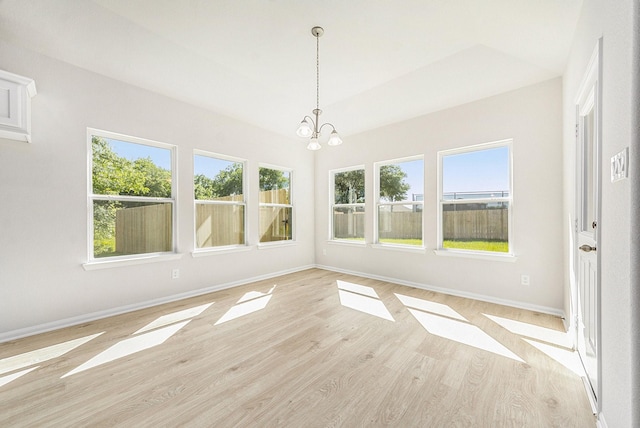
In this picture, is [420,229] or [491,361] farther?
[420,229]

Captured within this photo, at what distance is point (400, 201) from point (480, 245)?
139 centimetres

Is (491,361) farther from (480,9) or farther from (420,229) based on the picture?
(480,9)

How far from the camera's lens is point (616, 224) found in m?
1.18

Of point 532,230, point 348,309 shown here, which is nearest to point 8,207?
point 348,309

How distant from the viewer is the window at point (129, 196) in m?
3.01

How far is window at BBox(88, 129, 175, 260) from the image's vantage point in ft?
9.88

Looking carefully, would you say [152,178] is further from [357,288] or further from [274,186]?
[357,288]

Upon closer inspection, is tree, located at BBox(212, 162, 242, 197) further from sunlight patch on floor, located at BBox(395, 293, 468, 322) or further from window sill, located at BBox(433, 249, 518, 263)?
window sill, located at BBox(433, 249, 518, 263)

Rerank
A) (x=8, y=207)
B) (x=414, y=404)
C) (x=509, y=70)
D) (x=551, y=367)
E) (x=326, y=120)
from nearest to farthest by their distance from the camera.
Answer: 1. (x=414, y=404)
2. (x=551, y=367)
3. (x=8, y=207)
4. (x=509, y=70)
5. (x=326, y=120)

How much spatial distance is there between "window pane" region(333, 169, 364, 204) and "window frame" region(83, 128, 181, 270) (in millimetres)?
3026

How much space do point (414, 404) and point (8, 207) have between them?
3863mm

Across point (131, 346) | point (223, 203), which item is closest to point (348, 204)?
point (223, 203)

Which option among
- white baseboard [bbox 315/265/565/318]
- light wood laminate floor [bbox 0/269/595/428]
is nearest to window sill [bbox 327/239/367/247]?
white baseboard [bbox 315/265/565/318]

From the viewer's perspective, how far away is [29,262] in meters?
2.52
